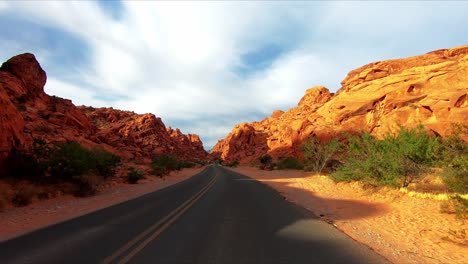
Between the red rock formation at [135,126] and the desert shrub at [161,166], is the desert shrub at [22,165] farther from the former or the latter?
the red rock formation at [135,126]

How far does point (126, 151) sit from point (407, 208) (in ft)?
180

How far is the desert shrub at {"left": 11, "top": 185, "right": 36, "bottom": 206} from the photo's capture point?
15.0 metres

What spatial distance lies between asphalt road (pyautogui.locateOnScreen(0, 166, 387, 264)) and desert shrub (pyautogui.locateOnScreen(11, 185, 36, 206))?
16.6ft

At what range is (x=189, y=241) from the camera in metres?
7.91

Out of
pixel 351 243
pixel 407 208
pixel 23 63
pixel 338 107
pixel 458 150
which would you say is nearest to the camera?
pixel 351 243

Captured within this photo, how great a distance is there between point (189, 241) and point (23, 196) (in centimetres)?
1093

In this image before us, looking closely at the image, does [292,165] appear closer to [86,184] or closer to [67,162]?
[86,184]

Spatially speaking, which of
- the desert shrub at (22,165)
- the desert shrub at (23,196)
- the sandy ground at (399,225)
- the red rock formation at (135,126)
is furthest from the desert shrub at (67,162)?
A: the red rock formation at (135,126)

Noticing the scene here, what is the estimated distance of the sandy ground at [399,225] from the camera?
745 centimetres

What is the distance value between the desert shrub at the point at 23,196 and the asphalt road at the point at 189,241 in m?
5.05

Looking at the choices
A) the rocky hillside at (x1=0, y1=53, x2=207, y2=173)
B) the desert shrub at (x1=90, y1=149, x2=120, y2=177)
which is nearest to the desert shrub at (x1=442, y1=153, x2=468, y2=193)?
the rocky hillside at (x1=0, y1=53, x2=207, y2=173)

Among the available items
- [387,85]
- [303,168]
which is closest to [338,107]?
[387,85]

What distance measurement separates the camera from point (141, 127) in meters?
89.4

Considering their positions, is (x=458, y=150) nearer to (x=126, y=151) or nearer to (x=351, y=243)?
(x=351, y=243)
